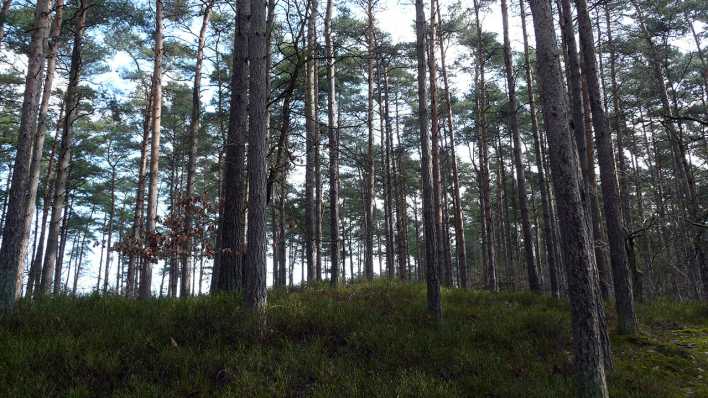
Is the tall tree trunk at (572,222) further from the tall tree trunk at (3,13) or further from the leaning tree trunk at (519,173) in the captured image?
the tall tree trunk at (3,13)

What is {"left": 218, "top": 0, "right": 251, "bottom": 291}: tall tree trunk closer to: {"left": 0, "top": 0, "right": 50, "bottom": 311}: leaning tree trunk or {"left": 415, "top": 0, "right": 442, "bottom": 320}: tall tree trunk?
{"left": 0, "top": 0, "right": 50, "bottom": 311}: leaning tree trunk

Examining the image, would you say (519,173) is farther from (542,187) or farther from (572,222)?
(572,222)

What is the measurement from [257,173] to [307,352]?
2821mm

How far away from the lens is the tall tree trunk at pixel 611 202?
7.04m

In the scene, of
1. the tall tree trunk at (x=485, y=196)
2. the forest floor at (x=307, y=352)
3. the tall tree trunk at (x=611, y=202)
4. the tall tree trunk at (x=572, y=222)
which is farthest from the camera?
the tall tree trunk at (x=485, y=196)

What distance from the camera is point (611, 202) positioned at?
287 inches

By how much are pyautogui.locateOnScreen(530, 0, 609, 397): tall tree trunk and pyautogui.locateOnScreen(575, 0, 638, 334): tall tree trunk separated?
373cm

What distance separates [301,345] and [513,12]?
47.3 feet

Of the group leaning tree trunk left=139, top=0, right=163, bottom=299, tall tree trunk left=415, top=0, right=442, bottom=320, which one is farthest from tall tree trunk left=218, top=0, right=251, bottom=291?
leaning tree trunk left=139, top=0, right=163, bottom=299

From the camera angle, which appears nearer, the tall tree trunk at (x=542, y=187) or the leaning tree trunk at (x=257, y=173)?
the leaning tree trunk at (x=257, y=173)

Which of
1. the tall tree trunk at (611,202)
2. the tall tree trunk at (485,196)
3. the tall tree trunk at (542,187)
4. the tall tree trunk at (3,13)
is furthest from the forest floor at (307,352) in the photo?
the tall tree trunk at (3,13)

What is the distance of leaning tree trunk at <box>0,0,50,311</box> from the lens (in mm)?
5492

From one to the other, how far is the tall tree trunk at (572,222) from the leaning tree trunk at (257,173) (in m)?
4.14

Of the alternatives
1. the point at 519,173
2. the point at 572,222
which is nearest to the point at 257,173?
the point at 572,222
